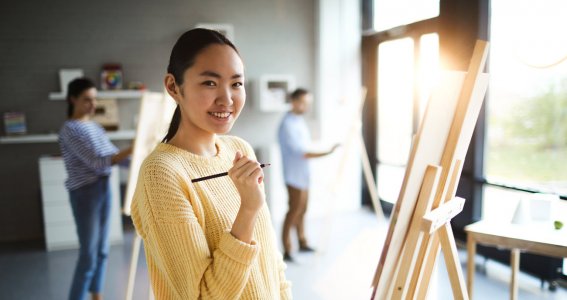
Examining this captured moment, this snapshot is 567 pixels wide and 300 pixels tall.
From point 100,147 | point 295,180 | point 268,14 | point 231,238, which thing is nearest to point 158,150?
point 231,238

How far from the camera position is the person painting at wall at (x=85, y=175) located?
2422mm

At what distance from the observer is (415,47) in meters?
4.25

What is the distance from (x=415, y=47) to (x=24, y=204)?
181 inches

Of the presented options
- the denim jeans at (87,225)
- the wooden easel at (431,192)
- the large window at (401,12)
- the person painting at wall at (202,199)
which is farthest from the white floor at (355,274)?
the large window at (401,12)

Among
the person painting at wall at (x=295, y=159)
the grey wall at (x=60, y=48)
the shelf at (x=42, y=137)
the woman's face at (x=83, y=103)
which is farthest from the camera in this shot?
the grey wall at (x=60, y=48)

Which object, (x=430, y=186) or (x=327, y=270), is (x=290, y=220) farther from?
(x=430, y=186)

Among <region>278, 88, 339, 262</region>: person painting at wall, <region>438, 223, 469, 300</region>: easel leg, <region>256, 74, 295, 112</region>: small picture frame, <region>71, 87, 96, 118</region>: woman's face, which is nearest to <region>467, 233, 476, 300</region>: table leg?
<region>438, 223, 469, 300</region>: easel leg

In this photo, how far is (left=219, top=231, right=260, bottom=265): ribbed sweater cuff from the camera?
83cm

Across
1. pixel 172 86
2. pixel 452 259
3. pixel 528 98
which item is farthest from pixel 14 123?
pixel 528 98

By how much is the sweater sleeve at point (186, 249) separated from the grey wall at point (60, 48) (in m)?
4.13

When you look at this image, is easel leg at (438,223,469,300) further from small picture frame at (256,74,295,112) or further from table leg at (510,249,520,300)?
small picture frame at (256,74,295,112)

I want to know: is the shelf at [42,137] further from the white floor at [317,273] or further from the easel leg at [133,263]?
the easel leg at [133,263]

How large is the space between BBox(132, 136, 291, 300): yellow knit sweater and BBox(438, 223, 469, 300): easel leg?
0.72m

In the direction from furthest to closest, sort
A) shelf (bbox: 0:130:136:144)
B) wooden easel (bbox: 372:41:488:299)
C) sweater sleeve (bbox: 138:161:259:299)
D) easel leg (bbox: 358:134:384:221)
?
1. shelf (bbox: 0:130:136:144)
2. easel leg (bbox: 358:134:384:221)
3. wooden easel (bbox: 372:41:488:299)
4. sweater sleeve (bbox: 138:161:259:299)
